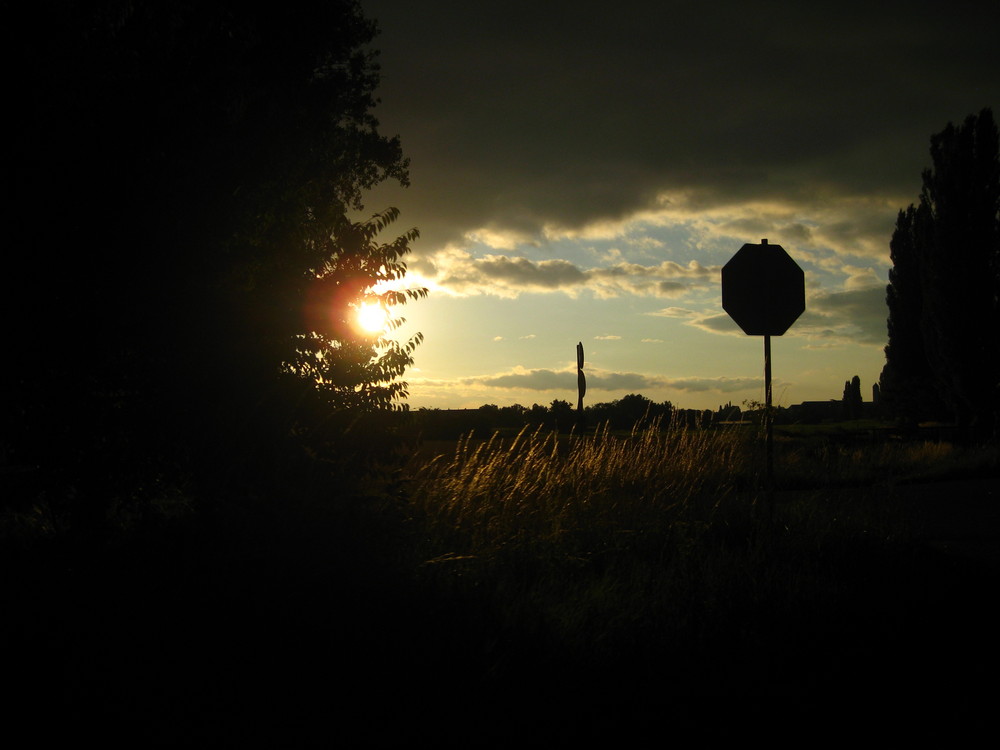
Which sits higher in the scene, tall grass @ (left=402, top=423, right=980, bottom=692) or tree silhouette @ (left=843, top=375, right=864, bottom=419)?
tree silhouette @ (left=843, top=375, right=864, bottom=419)

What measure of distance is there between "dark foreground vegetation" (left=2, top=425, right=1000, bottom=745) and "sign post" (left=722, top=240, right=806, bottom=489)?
2.09 m

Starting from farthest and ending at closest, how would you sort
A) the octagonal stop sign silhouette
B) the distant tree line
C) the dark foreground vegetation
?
the distant tree line, the octagonal stop sign silhouette, the dark foreground vegetation

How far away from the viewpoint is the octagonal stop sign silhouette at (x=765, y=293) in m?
9.34

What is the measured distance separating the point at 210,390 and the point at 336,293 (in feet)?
4.50

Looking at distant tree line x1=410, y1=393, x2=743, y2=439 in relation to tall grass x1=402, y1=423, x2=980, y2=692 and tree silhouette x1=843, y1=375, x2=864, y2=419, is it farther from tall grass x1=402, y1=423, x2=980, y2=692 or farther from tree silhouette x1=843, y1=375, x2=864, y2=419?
tree silhouette x1=843, y1=375, x2=864, y2=419

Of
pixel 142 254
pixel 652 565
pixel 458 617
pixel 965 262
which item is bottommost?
pixel 458 617

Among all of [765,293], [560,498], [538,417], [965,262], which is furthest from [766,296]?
[538,417]

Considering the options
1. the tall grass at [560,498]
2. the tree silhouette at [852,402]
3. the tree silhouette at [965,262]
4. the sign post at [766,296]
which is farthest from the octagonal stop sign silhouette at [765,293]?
the tree silhouette at [852,402]

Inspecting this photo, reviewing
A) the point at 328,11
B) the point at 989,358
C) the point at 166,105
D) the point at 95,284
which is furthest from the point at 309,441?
the point at 989,358

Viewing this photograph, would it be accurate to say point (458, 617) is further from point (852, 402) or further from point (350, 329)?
point (852, 402)

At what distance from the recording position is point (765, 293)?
30.8 feet

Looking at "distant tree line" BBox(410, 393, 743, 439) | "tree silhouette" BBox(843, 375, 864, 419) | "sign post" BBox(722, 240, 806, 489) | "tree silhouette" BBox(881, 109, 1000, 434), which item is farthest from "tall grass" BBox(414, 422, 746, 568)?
"tree silhouette" BBox(843, 375, 864, 419)

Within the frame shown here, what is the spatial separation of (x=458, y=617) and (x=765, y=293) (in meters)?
5.99

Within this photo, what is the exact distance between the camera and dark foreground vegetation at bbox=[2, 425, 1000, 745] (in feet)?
13.2
